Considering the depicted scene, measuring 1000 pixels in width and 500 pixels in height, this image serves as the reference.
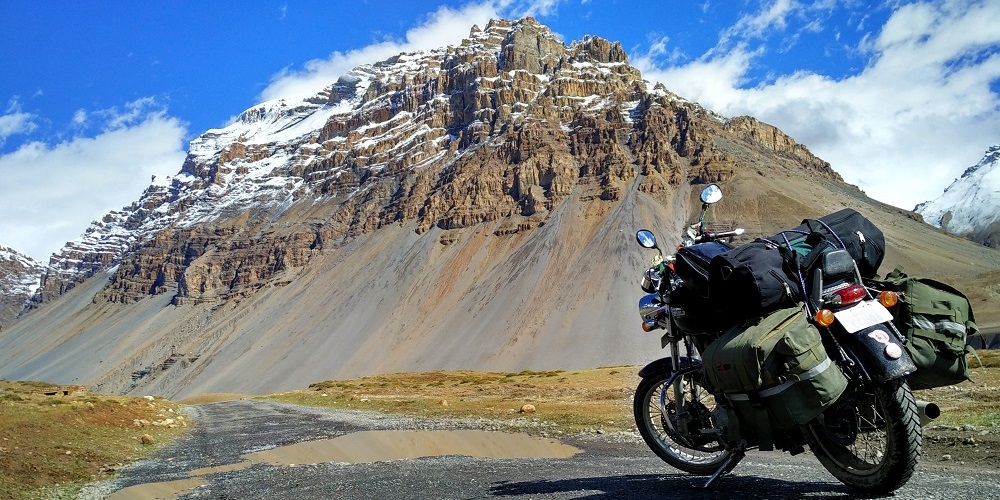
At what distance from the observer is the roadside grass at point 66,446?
10796 millimetres

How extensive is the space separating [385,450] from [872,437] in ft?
31.7

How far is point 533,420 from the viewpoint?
18703mm

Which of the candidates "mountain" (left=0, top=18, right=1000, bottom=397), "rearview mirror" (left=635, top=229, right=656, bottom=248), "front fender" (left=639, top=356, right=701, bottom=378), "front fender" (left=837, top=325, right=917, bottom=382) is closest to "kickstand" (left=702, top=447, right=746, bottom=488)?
"front fender" (left=639, top=356, right=701, bottom=378)

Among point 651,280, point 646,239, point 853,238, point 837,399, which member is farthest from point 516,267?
point 837,399

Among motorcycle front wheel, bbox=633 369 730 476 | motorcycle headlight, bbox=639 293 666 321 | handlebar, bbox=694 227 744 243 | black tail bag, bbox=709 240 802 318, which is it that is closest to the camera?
black tail bag, bbox=709 240 802 318

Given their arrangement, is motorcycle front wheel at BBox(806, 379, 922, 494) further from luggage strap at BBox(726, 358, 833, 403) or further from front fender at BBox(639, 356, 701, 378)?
front fender at BBox(639, 356, 701, 378)

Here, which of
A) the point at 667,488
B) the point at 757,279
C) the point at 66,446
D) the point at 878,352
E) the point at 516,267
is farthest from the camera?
the point at 516,267

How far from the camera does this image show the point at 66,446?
47.3 feet

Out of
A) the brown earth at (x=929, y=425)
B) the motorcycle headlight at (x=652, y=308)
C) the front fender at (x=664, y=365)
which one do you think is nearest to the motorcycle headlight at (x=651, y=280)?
the motorcycle headlight at (x=652, y=308)

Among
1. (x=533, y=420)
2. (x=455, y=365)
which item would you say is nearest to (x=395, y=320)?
(x=455, y=365)

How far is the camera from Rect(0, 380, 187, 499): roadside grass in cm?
1080

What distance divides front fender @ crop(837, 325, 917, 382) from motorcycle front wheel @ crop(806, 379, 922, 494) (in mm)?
150

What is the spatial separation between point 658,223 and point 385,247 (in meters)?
70.8

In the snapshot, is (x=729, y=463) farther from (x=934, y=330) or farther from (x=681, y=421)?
(x=934, y=330)
